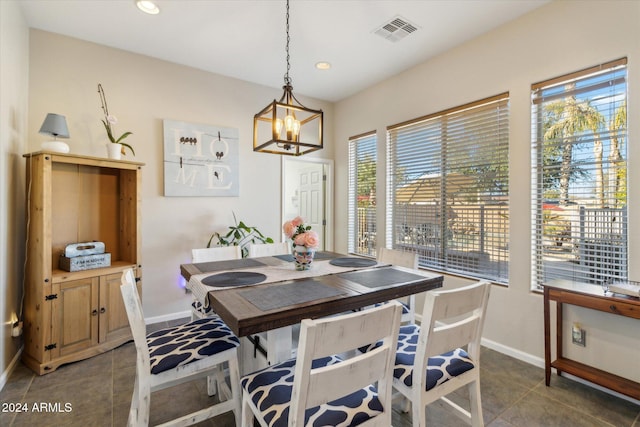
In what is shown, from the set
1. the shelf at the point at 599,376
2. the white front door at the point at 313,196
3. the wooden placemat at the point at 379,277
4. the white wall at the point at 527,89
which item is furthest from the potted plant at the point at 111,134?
the shelf at the point at 599,376

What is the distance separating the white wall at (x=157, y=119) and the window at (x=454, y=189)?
1.64 metres

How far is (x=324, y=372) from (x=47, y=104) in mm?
3462

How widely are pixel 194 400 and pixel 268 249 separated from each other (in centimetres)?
133

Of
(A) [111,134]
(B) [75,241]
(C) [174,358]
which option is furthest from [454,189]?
(B) [75,241]

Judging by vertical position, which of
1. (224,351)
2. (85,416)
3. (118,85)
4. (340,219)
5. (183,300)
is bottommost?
(85,416)

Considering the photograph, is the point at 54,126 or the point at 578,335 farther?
the point at 54,126

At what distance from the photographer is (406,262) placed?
8.45ft

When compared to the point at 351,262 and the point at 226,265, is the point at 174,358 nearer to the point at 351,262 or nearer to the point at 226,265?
the point at 226,265

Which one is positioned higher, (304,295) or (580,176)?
(580,176)

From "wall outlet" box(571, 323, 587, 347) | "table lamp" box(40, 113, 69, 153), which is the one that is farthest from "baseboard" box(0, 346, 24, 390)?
"wall outlet" box(571, 323, 587, 347)

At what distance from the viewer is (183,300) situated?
3541 millimetres

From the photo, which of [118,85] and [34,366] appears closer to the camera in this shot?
[34,366]

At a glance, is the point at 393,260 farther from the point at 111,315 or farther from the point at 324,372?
the point at 111,315

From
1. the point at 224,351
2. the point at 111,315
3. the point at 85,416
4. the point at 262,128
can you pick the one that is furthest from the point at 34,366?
the point at 262,128
